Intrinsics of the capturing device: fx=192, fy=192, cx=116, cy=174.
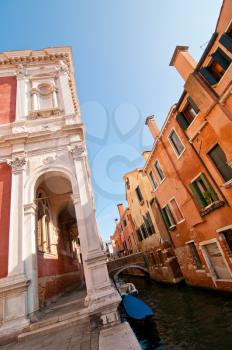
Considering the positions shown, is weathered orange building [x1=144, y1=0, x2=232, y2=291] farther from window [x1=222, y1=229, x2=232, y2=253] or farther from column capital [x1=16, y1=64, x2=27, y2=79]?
column capital [x1=16, y1=64, x2=27, y2=79]

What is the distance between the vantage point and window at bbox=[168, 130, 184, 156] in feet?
35.3

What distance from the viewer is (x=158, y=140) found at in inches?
503

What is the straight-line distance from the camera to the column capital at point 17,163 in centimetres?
777

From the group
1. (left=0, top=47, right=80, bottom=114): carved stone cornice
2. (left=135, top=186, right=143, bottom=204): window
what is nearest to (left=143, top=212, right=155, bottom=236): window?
(left=135, top=186, right=143, bottom=204): window

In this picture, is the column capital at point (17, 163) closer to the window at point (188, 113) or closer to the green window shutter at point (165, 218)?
the window at point (188, 113)

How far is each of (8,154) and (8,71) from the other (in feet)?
20.8

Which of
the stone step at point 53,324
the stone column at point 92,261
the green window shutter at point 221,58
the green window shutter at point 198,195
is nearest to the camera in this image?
the stone step at point 53,324

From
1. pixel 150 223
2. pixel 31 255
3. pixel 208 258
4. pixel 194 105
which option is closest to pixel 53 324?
pixel 31 255

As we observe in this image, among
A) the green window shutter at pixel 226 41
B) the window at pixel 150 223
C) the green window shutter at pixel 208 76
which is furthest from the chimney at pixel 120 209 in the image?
the green window shutter at pixel 226 41

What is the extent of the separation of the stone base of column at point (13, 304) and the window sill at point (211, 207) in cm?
770

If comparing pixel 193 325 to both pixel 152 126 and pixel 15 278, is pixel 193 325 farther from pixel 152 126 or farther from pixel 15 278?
pixel 152 126

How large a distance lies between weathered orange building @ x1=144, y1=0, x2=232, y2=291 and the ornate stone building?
17.4 feet

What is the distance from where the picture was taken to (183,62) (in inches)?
362

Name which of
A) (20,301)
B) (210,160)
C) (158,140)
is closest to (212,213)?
(210,160)
